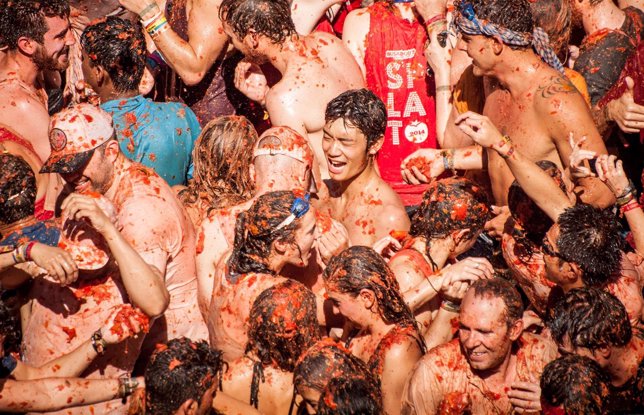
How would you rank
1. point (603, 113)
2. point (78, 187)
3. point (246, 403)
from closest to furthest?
point (246, 403) < point (78, 187) < point (603, 113)

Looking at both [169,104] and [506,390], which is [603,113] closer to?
[506,390]

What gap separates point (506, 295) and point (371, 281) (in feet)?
2.85

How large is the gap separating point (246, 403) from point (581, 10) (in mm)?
5442

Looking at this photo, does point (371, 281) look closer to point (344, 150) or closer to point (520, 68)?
point (344, 150)

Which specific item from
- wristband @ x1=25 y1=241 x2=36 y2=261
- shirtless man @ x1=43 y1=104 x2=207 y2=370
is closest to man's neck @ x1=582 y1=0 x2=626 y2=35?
shirtless man @ x1=43 y1=104 x2=207 y2=370

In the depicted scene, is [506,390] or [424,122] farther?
[424,122]

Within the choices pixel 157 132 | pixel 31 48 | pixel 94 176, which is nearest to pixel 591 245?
pixel 94 176

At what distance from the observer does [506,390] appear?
23.5ft

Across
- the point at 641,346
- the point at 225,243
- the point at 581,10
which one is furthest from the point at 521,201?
the point at 581,10

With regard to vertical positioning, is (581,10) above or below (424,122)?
above

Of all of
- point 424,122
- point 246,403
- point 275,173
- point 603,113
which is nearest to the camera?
point 246,403

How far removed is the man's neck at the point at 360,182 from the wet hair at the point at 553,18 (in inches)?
72.5

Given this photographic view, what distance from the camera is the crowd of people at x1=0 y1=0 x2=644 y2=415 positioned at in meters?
6.92

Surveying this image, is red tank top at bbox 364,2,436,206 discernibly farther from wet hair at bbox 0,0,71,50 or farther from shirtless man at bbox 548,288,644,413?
shirtless man at bbox 548,288,644,413
